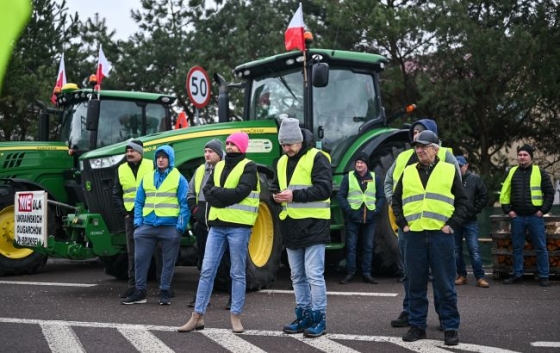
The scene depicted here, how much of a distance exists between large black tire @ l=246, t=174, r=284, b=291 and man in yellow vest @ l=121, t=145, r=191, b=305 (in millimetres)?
1072

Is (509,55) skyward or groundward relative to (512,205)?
skyward

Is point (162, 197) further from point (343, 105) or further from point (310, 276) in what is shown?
point (343, 105)

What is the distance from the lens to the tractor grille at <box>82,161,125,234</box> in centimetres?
879

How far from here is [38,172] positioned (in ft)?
36.9

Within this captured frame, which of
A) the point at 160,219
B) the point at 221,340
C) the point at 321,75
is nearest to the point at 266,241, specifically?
the point at 160,219

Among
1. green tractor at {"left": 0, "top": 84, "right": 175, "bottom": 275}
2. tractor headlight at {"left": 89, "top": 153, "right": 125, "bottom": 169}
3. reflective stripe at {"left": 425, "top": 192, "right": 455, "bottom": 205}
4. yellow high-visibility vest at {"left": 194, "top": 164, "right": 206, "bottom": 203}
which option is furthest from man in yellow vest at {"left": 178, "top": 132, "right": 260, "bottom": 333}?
green tractor at {"left": 0, "top": 84, "right": 175, "bottom": 275}

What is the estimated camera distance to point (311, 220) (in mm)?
5949

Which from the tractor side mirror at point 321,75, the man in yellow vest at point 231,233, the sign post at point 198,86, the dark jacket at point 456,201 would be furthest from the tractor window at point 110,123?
the dark jacket at point 456,201

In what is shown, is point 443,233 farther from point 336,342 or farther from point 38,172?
point 38,172

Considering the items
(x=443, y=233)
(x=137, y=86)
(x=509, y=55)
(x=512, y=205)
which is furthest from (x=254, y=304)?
(x=137, y=86)

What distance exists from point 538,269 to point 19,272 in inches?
285

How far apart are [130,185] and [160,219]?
2.66ft

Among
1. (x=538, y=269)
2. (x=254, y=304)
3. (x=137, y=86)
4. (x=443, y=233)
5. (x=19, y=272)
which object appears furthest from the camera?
(x=137, y=86)

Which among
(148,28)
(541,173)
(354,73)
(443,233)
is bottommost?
(443,233)
